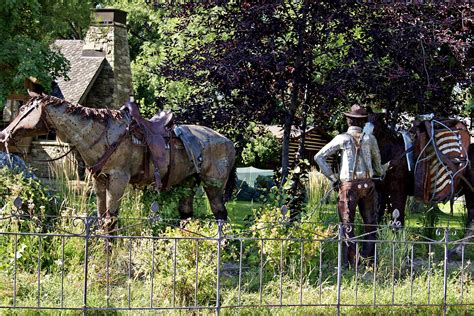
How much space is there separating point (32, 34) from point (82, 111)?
→ 7.67 meters

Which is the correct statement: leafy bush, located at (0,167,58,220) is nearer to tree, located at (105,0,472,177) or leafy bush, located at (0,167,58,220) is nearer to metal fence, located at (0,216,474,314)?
metal fence, located at (0,216,474,314)

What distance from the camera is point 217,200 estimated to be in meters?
9.84

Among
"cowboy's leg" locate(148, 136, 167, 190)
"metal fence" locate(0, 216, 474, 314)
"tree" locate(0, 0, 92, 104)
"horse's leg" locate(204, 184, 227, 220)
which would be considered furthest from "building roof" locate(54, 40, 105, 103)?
"metal fence" locate(0, 216, 474, 314)

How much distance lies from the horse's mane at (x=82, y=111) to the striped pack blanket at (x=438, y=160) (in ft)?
13.5

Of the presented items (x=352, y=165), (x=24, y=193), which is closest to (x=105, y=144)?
(x=24, y=193)

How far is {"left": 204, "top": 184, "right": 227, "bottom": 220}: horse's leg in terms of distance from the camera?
977cm

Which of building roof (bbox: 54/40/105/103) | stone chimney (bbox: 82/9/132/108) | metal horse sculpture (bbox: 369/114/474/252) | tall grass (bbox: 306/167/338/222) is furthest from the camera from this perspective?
stone chimney (bbox: 82/9/132/108)

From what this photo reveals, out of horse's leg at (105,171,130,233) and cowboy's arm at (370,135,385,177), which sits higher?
cowboy's arm at (370,135,385,177)

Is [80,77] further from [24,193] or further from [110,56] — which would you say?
[24,193]

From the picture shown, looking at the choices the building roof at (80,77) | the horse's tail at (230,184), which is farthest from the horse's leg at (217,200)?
the building roof at (80,77)

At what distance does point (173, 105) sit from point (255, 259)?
478cm

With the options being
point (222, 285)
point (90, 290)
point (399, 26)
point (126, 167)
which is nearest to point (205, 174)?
point (126, 167)

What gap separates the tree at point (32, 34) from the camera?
13992 millimetres

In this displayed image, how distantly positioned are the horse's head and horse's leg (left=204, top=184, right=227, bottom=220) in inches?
95.8
